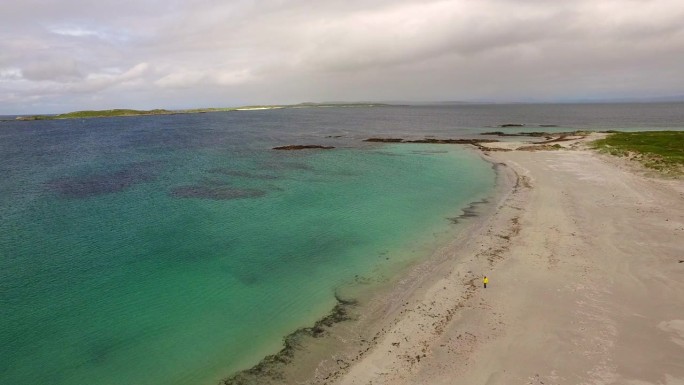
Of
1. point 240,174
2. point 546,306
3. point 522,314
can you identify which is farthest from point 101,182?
point 546,306

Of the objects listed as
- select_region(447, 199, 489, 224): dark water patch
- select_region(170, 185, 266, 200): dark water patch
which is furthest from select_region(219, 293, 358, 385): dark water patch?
select_region(170, 185, 266, 200): dark water patch

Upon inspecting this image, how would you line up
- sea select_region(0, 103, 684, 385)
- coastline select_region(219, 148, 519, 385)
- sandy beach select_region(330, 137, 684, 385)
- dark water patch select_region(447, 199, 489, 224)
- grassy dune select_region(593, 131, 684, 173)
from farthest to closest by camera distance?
grassy dune select_region(593, 131, 684, 173) < dark water patch select_region(447, 199, 489, 224) < sea select_region(0, 103, 684, 385) < coastline select_region(219, 148, 519, 385) < sandy beach select_region(330, 137, 684, 385)

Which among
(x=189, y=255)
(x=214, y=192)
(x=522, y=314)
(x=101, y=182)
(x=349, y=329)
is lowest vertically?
(x=349, y=329)

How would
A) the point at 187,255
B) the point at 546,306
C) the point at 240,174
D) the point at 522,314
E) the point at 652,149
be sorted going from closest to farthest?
the point at 522,314 → the point at 546,306 → the point at 187,255 → the point at 240,174 → the point at 652,149

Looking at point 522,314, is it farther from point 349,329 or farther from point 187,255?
point 187,255

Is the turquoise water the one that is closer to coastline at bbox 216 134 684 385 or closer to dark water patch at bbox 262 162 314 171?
dark water patch at bbox 262 162 314 171

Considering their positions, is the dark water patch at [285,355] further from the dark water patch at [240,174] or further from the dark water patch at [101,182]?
the dark water patch at [101,182]

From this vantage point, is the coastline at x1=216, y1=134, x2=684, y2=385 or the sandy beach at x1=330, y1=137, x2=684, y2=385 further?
the coastline at x1=216, y1=134, x2=684, y2=385
